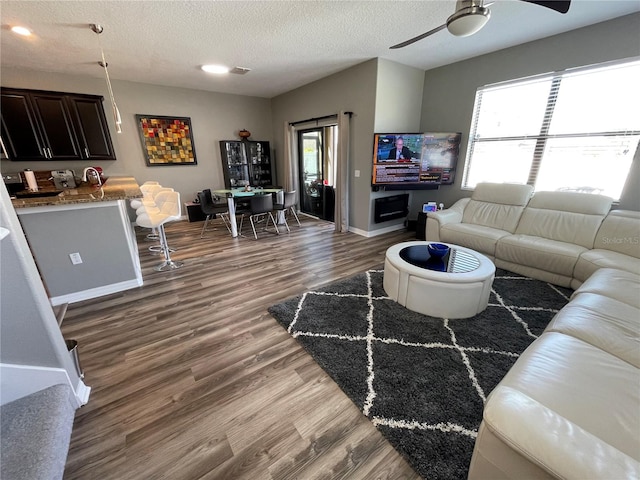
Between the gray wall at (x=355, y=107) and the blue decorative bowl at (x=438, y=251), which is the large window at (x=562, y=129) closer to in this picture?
the gray wall at (x=355, y=107)

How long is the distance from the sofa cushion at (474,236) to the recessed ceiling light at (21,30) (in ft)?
17.3

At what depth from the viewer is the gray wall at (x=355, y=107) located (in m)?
3.97

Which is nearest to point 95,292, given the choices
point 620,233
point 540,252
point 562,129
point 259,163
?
point 259,163

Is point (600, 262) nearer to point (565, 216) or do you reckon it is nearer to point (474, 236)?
point (565, 216)

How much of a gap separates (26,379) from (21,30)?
360cm

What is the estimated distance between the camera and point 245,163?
6062 millimetres

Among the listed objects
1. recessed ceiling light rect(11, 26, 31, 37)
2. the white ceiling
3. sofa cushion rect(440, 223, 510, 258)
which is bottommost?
sofa cushion rect(440, 223, 510, 258)

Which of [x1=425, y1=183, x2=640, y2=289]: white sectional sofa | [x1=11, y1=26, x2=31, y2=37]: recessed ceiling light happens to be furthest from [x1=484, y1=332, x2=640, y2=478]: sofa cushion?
[x1=11, y1=26, x2=31, y2=37]: recessed ceiling light

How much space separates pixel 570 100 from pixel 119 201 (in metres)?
5.31

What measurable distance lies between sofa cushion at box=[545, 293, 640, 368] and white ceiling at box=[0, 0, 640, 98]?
9.00 ft

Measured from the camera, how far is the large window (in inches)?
111

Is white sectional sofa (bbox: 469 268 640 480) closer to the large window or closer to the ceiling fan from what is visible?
the ceiling fan

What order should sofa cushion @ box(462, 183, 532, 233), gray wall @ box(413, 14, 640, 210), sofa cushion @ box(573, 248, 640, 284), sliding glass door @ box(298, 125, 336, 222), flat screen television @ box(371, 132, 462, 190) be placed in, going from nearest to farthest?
sofa cushion @ box(573, 248, 640, 284), gray wall @ box(413, 14, 640, 210), sofa cushion @ box(462, 183, 532, 233), flat screen television @ box(371, 132, 462, 190), sliding glass door @ box(298, 125, 336, 222)

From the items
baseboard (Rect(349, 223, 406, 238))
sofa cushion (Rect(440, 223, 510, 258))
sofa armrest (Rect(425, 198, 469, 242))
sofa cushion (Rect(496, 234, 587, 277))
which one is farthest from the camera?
baseboard (Rect(349, 223, 406, 238))
